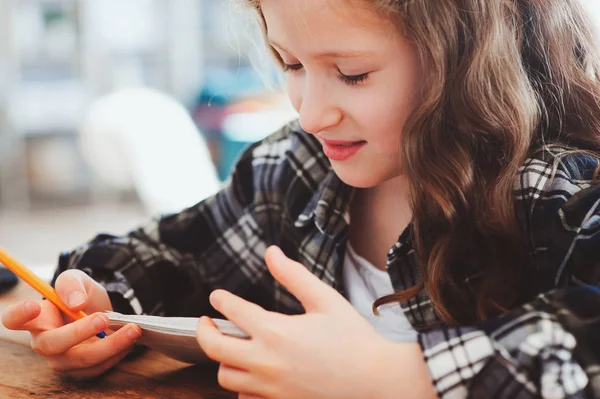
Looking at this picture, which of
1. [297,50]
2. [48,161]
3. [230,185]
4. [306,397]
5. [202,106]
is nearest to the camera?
[306,397]

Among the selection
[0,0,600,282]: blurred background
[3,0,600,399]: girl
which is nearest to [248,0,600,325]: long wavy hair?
[3,0,600,399]: girl

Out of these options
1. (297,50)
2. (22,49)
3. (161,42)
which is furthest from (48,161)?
(297,50)

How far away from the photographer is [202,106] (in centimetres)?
368

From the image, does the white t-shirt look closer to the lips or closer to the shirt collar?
the shirt collar

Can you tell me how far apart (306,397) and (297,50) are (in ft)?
1.02

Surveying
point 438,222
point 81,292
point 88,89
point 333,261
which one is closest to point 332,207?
point 333,261

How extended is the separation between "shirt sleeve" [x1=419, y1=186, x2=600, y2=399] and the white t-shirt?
265 mm

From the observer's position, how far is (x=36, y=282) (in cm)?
69

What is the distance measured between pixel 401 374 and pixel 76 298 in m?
0.36

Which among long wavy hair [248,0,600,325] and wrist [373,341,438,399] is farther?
long wavy hair [248,0,600,325]

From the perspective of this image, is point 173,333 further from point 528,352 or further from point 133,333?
point 528,352

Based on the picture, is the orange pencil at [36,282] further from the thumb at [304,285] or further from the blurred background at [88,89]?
the blurred background at [88,89]

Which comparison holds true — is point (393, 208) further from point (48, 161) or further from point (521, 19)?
point (48, 161)

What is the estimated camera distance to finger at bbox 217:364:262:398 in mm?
521
